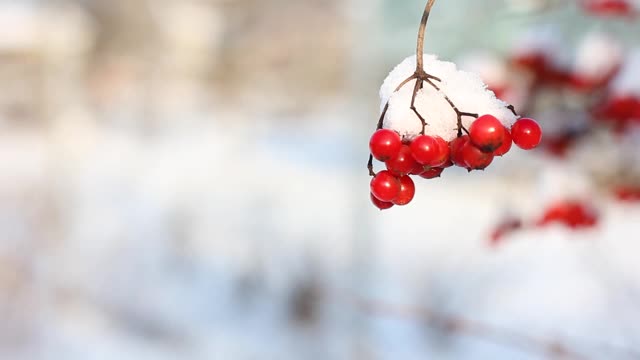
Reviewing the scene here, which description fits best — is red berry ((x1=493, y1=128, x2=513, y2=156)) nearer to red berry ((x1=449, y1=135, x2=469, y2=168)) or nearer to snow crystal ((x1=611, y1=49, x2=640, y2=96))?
red berry ((x1=449, y1=135, x2=469, y2=168))

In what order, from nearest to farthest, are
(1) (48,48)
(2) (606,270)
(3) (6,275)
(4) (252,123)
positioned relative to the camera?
(2) (606,270) < (3) (6,275) < (4) (252,123) < (1) (48,48)

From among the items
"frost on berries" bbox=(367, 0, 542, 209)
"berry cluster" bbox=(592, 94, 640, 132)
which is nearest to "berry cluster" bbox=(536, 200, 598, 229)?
"berry cluster" bbox=(592, 94, 640, 132)

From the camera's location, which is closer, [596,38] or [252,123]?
[596,38]

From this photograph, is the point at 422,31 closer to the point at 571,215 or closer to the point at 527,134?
the point at 527,134

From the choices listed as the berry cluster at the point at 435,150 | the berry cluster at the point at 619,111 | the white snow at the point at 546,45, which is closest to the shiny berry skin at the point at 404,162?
the berry cluster at the point at 435,150

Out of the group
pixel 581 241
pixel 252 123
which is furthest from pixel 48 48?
pixel 581 241

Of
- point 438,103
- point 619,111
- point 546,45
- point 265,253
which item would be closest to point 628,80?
point 619,111

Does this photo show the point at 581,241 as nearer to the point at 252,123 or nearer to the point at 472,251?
the point at 472,251
